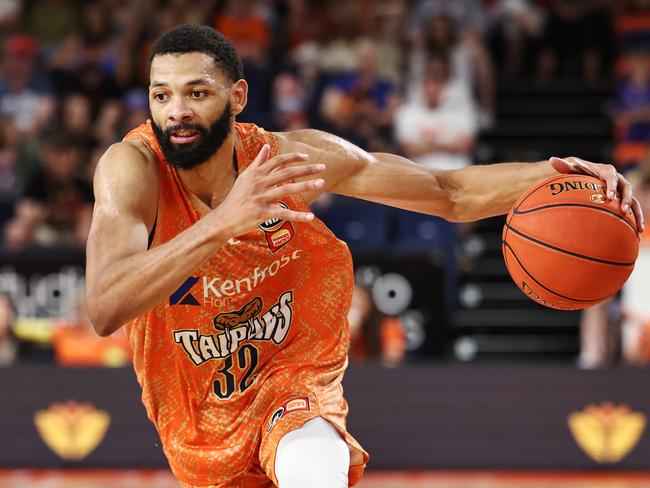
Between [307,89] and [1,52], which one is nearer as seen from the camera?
[307,89]

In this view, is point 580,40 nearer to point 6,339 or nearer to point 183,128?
point 6,339

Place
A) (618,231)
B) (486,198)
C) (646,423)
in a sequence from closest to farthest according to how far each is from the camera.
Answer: (618,231), (486,198), (646,423)

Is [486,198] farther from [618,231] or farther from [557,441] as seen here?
[557,441]

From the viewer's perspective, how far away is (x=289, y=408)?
12.2 ft

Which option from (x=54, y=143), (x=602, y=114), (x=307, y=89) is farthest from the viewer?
(x=602, y=114)

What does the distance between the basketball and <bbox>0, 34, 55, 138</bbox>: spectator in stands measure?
759 cm

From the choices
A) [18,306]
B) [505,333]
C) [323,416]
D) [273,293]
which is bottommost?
[505,333]

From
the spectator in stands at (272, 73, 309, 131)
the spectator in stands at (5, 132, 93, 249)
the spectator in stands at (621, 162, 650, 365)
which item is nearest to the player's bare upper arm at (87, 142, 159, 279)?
the spectator in stands at (5, 132, 93, 249)

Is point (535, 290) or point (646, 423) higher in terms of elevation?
point (535, 290)

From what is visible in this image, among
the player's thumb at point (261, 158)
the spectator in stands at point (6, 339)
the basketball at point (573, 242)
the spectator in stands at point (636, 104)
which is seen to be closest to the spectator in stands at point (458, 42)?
the spectator in stands at point (636, 104)

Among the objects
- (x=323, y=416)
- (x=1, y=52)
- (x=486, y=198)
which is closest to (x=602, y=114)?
(x=1, y=52)

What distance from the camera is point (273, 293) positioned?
12.7 feet

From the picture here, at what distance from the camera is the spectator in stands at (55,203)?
885cm

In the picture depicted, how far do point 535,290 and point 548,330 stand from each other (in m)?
6.49
